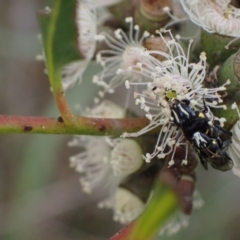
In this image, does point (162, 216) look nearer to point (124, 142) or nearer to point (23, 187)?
point (124, 142)

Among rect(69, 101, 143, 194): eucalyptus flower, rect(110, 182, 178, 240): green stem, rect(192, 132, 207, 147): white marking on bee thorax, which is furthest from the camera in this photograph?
rect(69, 101, 143, 194): eucalyptus flower

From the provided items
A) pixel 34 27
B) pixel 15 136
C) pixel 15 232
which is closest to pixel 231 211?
pixel 15 232

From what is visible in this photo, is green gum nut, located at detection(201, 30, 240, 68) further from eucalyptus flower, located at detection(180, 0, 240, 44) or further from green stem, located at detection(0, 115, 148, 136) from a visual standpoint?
green stem, located at detection(0, 115, 148, 136)

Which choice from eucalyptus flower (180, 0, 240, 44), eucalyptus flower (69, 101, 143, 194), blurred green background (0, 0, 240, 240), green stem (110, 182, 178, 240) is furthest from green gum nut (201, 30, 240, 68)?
blurred green background (0, 0, 240, 240)

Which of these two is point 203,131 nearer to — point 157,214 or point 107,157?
point 157,214

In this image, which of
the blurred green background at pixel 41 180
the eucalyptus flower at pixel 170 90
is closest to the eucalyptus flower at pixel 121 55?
the eucalyptus flower at pixel 170 90

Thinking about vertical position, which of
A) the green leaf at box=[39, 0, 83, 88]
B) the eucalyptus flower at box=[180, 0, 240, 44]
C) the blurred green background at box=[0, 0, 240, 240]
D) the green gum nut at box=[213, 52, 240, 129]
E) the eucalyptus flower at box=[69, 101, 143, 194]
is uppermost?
the green leaf at box=[39, 0, 83, 88]

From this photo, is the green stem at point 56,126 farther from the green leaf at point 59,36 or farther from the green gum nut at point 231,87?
the green gum nut at point 231,87

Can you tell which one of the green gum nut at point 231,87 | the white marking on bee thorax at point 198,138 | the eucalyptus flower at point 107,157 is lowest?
the eucalyptus flower at point 107,157
